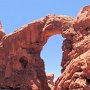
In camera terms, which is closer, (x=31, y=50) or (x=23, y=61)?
(x=31, y=50)

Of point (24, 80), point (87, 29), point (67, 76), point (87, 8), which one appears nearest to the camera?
point (67, 76)

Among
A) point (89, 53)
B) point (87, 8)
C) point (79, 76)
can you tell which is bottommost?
point (79, 76)

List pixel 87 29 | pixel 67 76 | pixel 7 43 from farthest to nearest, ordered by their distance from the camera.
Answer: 1. pixel 7 43
2. pixel 87 29
3. pixel 67 76

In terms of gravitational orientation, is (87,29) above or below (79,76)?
above

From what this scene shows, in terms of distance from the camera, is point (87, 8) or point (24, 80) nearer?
point (87, 8)

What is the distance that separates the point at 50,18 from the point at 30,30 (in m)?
2.73

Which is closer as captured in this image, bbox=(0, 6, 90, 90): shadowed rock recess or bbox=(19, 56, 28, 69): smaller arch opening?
bbox=(0, 6, 90, 90): shadowed rock recess

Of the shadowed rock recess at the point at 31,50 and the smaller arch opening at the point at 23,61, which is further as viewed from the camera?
the smaller arch opening at the point at 23,61

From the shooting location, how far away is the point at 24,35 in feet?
112

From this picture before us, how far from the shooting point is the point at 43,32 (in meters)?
33.0

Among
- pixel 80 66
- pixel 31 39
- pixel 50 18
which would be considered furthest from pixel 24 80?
pixel 80 66

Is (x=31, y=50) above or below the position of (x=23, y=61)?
above

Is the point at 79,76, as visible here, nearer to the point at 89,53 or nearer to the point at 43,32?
the point at 89,53

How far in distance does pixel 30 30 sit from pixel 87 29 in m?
8.67
